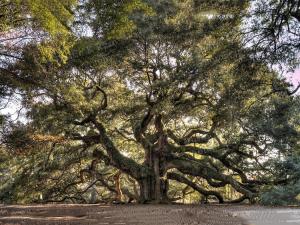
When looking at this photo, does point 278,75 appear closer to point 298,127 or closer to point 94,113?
point 298,127

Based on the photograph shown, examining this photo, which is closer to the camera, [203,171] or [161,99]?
[161,99]

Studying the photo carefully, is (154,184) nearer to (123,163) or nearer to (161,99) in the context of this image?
(123,163)

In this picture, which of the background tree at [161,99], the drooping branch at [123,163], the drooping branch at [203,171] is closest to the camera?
the background tree at [161,99]

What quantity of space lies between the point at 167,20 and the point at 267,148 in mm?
6094

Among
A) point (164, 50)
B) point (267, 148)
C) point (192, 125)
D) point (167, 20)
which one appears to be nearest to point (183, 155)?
point (192, 125)

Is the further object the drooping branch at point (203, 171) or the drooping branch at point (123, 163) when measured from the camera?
the drooping branch at point (123, 163)

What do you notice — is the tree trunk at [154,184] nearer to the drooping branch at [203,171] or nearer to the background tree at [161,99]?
the background tree at [161,99]

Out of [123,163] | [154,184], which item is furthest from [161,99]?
[154,184]

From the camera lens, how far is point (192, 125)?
16938 mm

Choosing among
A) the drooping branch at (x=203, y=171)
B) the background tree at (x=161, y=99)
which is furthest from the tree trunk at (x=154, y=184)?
the drooping branch at (x=203, y=171)

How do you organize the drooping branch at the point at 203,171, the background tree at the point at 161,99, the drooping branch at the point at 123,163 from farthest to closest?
the drooping branch at the point at 123,163, the drooping branch at the point at 203,171, the background tree at the point at 161,99

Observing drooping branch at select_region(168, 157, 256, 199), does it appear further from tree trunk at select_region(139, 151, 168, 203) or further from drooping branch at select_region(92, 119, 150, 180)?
drooping branch at select_region(92, 119, 150, 180)

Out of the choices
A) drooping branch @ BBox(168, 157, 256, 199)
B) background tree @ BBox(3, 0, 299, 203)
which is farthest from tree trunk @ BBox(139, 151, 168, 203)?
Answer: drooping branch @ BBox(168, 157, 256, 199)

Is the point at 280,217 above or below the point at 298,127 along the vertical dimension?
below
